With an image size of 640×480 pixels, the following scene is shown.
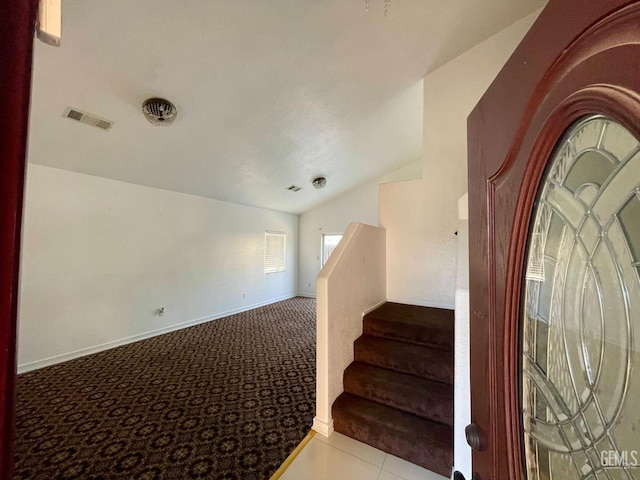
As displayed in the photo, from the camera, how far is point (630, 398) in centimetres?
35

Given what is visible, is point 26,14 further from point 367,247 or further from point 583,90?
point 367,247

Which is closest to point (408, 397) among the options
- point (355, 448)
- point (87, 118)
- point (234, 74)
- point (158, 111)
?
point (355, 448)

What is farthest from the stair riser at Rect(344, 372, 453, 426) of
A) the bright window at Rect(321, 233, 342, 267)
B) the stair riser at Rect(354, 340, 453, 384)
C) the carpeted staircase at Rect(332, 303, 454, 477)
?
the bright window at Rect(321, 233, 342, 267)

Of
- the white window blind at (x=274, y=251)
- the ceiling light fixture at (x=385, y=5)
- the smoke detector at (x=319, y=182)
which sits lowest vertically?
the white window blind at (x=274, y=251)

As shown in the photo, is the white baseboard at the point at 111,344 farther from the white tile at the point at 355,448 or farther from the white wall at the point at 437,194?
the white wall at the point at 437,194

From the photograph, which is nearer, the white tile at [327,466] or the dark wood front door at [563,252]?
the dark wood front door at [563,252]

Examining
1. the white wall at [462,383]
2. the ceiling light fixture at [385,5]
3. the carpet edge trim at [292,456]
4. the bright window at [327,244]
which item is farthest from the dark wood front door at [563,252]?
the bright window at [327,244]

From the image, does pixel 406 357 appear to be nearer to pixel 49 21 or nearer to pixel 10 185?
pixel 10 185

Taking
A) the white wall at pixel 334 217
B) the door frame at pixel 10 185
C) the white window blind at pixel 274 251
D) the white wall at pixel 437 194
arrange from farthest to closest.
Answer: the white window blind at pixel 274 251 → the white wall at pixel 334 217 → the white wall at pixel 437 194 → the door frame at pixel 10 185

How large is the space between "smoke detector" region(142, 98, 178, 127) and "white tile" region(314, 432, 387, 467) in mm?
2942

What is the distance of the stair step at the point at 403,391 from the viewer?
155 centimetres

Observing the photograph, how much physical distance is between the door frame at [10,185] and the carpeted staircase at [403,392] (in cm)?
181

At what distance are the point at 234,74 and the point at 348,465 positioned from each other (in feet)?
9.80

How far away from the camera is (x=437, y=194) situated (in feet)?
8.91
